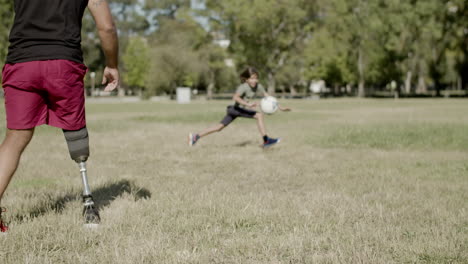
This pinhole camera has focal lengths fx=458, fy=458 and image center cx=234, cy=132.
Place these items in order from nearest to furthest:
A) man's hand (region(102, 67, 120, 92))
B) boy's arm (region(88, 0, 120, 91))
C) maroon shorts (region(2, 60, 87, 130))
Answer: maroon shorts (region(2, 60, 87, 130)), boy's arm (region(88, 0, 120, 91)), man's hand (region(102, 67, 120, 92))

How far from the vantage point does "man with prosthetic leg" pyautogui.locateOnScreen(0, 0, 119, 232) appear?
138 inches

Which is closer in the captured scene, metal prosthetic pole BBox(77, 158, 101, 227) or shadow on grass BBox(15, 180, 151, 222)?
metal prosthetic pole BBox(77, 158, 101, 227)

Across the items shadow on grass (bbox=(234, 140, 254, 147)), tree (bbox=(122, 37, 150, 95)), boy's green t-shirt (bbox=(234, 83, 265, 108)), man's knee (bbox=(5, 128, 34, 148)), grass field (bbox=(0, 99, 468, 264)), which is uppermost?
tree (bbox=(122, 37, 150, 95))

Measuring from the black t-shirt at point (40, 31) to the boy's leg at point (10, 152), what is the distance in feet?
1.86

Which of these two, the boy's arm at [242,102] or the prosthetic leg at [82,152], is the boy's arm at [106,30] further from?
the boy's arm at [242,102]

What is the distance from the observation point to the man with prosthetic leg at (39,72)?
3.50 meters

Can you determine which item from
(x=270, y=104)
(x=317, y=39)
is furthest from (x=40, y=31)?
(x=317, y=39)

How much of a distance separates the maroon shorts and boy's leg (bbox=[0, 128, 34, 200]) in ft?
0.25

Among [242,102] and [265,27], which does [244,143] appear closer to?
[242,102]

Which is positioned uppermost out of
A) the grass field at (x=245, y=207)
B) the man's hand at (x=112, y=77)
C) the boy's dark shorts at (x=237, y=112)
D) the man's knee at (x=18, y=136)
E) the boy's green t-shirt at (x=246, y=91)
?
the man's hand at (x=112, y=77)

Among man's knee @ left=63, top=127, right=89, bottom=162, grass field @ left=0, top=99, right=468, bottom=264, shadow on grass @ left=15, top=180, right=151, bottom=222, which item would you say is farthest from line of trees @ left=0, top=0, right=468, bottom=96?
man's knee @ left=63, top=127, right=89, bottom=162

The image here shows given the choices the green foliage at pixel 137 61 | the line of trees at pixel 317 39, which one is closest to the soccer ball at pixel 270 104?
the line of trees at pixel 317 39

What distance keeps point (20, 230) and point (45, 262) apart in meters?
0.80

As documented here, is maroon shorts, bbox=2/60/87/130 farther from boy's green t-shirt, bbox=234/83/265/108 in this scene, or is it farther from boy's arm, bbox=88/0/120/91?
boy's green t-shirt, bbox=234/83/265/108
